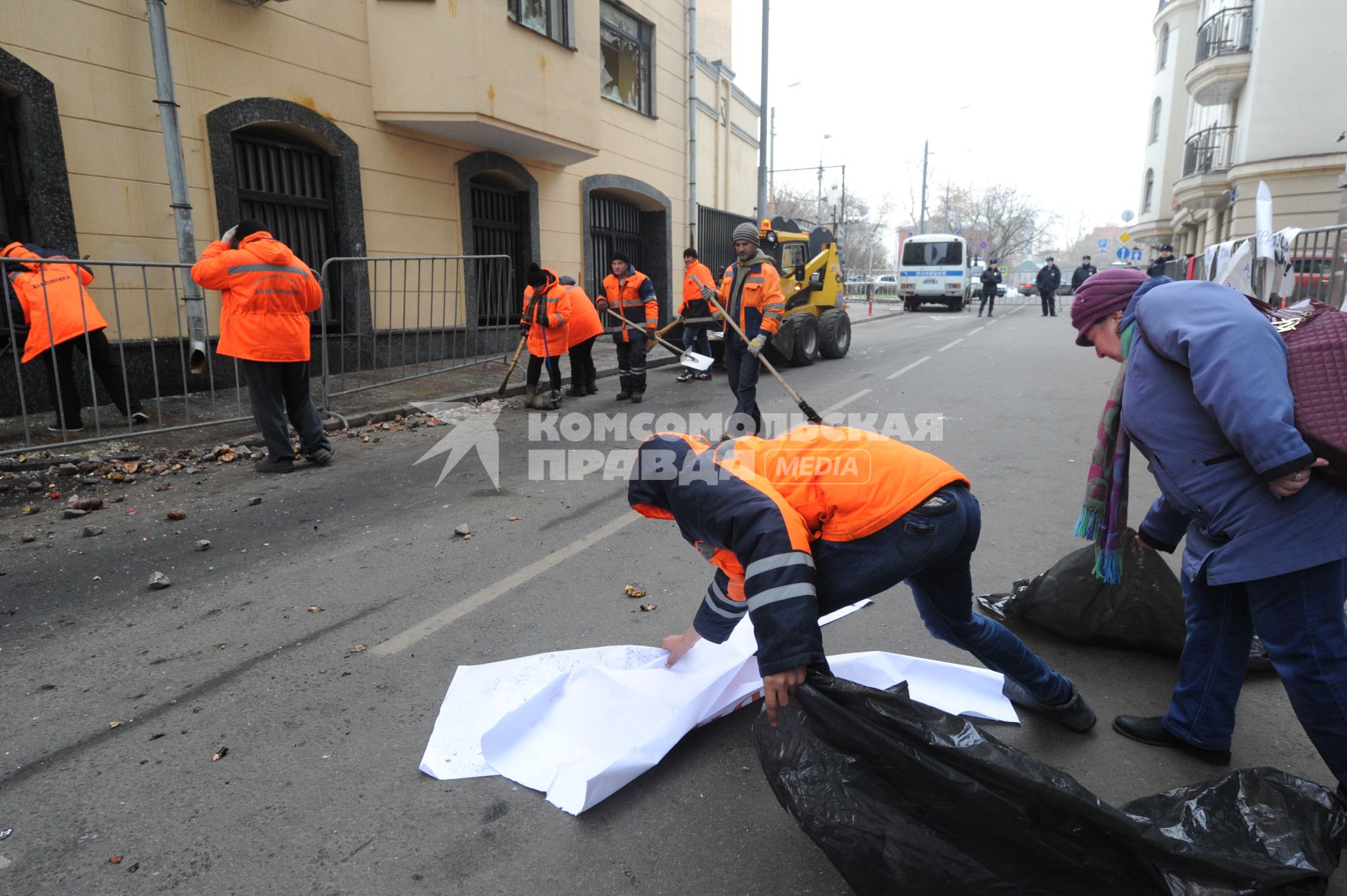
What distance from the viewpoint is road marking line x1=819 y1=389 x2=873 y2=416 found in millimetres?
8469

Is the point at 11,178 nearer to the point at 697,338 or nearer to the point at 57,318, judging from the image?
the point at 57,318

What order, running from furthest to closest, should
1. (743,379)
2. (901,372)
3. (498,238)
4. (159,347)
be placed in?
(498,238)
(901,372)
(159,347)
(743,379)

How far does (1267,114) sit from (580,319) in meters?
22.7

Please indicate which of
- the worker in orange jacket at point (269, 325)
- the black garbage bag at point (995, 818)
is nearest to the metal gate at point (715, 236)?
the worker in orange jacket at point (269, 325)

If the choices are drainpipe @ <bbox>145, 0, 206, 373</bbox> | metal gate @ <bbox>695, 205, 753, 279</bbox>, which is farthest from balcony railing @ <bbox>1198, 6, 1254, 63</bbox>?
drainpipe @ <bbox>145, 0, 206, 373</bbox>

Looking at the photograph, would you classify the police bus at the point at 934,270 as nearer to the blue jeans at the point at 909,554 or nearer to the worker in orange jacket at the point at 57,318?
the worker in orange jacket at the point at 57,318

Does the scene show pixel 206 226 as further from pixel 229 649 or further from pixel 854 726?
pixel 854 726

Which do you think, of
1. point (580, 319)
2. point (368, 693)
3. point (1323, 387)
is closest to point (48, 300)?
point (580, 319)

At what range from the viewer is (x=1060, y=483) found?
5543 mm

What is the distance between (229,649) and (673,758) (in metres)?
1.95

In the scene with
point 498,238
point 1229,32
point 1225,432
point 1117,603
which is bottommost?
point 1117,603

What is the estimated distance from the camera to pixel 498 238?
1336 cm

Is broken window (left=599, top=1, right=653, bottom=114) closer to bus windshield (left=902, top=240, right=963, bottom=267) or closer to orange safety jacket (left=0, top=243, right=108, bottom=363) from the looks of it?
orange safety jacket (left=0, top=243, right=108, bottom=363)

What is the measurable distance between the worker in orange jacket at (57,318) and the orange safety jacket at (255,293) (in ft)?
4.16
